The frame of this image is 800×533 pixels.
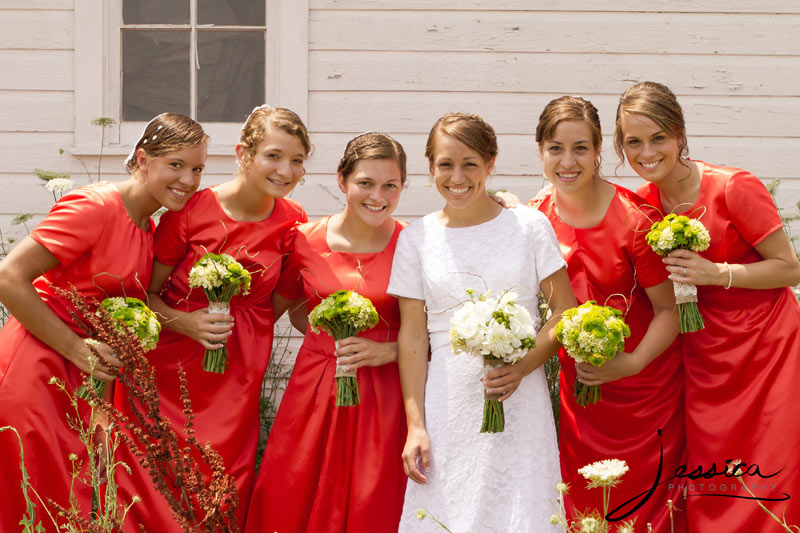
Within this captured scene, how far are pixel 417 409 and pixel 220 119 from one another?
119 inches

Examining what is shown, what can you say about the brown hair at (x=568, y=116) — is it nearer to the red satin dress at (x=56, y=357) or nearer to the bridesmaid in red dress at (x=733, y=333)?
the bridesmaid in red dress at (x=733, y=333)

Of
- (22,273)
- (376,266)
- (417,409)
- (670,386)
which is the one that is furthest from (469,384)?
(22,273)

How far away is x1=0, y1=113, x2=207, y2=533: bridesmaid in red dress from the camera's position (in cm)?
355

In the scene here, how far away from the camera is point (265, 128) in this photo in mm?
4113

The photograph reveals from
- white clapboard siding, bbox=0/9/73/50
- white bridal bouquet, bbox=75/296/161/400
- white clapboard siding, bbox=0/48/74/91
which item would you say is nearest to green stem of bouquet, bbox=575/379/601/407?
white bridal bouquet, bbox=75/296/161/400

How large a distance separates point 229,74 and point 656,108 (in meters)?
3.09

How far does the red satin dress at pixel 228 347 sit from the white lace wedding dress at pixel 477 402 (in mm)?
820

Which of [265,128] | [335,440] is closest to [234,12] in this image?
[265,128]

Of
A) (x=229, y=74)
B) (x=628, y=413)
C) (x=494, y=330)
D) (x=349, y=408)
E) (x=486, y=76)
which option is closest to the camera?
(x=494, y=330)

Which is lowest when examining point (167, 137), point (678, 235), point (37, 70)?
point (678, 235)

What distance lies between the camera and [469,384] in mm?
3527

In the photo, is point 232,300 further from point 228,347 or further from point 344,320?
point 344,320

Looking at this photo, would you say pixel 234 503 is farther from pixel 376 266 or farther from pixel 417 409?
pixel 376 266

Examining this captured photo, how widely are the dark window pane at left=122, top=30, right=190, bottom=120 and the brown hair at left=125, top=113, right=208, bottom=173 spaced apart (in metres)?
1.72
